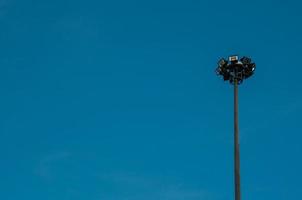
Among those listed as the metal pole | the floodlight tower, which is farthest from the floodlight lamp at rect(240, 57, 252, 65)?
the metal pole

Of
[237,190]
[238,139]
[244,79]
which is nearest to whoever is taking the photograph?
[237,190]

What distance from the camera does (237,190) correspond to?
36.0 meters

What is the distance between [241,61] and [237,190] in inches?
397

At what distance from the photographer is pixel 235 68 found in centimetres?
4322

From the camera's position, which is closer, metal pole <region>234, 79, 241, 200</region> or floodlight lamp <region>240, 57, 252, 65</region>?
metal pole <region>234, 79, 241, 200</region>

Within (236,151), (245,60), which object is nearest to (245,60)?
(245,60)

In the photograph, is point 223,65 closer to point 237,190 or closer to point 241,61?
point 241,61

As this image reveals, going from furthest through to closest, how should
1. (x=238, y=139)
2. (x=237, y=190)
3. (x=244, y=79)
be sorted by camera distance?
(x=244, y=79) < (x=238, y=139) < (x=237, y=190)

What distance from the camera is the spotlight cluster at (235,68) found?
43062 mm

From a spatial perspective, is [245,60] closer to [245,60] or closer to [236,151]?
[245,60]

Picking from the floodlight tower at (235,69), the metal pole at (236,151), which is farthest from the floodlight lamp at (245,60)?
the metal pole at (236,151)

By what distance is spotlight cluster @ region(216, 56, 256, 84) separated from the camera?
141 ft

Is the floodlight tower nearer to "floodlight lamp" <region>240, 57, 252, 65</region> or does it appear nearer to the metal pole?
"floodlight lamp" <region>240, 57, 252, 65</region>

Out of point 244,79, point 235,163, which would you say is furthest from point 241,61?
point 235,163
